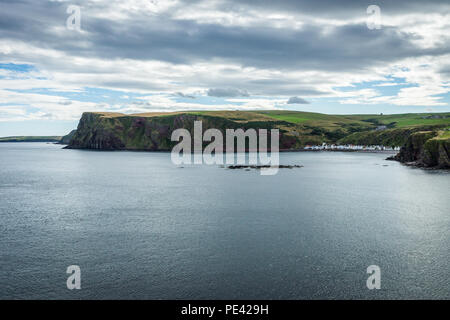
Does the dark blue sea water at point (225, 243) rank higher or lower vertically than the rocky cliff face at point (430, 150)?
lower

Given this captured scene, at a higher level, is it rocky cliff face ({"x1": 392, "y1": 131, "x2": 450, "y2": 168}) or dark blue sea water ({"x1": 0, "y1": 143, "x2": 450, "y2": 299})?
rocky cliff face ({"x1": 392, "y1": 131, "x2": 450, "y2": 168})

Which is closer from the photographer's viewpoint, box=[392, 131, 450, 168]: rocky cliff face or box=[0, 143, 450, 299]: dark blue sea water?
box=[0, 143, 450, 299]: dark blue sea water

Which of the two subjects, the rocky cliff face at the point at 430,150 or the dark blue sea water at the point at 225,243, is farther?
the rocky cliff face at the point at 430,150

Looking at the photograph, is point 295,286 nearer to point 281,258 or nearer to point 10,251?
point 281,258
